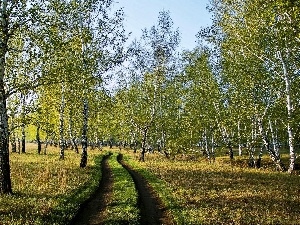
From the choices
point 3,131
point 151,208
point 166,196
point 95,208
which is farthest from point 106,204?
point 3,131

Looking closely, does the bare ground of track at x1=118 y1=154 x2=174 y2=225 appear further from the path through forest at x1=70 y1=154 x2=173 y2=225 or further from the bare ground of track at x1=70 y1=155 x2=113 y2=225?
the bare ground of track at x1=70 y1=155 x2=113 y2=225

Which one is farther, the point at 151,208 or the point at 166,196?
the point at 166,196

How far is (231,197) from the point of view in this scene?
20281 millimetres

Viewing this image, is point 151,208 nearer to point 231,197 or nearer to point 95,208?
point 95,208

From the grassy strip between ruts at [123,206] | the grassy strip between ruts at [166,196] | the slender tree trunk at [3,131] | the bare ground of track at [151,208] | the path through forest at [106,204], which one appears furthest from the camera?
the slender tree trunk at [3,131]

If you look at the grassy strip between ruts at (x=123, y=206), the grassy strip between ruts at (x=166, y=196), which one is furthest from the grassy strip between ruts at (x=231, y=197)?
the grassy strip between ruts at (x=123, y=206)

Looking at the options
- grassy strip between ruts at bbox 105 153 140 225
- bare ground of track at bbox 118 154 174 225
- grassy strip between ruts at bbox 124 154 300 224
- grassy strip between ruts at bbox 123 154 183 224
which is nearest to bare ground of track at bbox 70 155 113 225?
grassy strip between ruts at bbox 105 153 140 225

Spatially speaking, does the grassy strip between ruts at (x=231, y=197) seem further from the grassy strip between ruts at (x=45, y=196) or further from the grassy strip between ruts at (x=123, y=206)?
the grassy strip between ruts at (x=45, y=196)

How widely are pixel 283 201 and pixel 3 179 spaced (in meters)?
15.3

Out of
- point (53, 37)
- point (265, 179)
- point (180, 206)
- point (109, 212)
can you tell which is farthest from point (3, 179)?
point (265, 179)

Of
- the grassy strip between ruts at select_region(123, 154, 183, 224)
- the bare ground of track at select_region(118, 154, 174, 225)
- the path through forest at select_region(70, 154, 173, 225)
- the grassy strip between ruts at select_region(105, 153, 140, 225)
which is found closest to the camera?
the grassy strip between ruts at select_region(105, 153, 140, 225)

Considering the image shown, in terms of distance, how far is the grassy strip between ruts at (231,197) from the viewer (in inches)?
632

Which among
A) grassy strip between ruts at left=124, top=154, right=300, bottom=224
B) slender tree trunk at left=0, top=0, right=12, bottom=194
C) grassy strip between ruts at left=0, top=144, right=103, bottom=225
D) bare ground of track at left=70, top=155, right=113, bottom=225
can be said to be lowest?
grassy strip between ruts at left=124, top=154, right=300, bottom=224

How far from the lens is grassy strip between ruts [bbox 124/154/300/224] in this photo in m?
16.1
